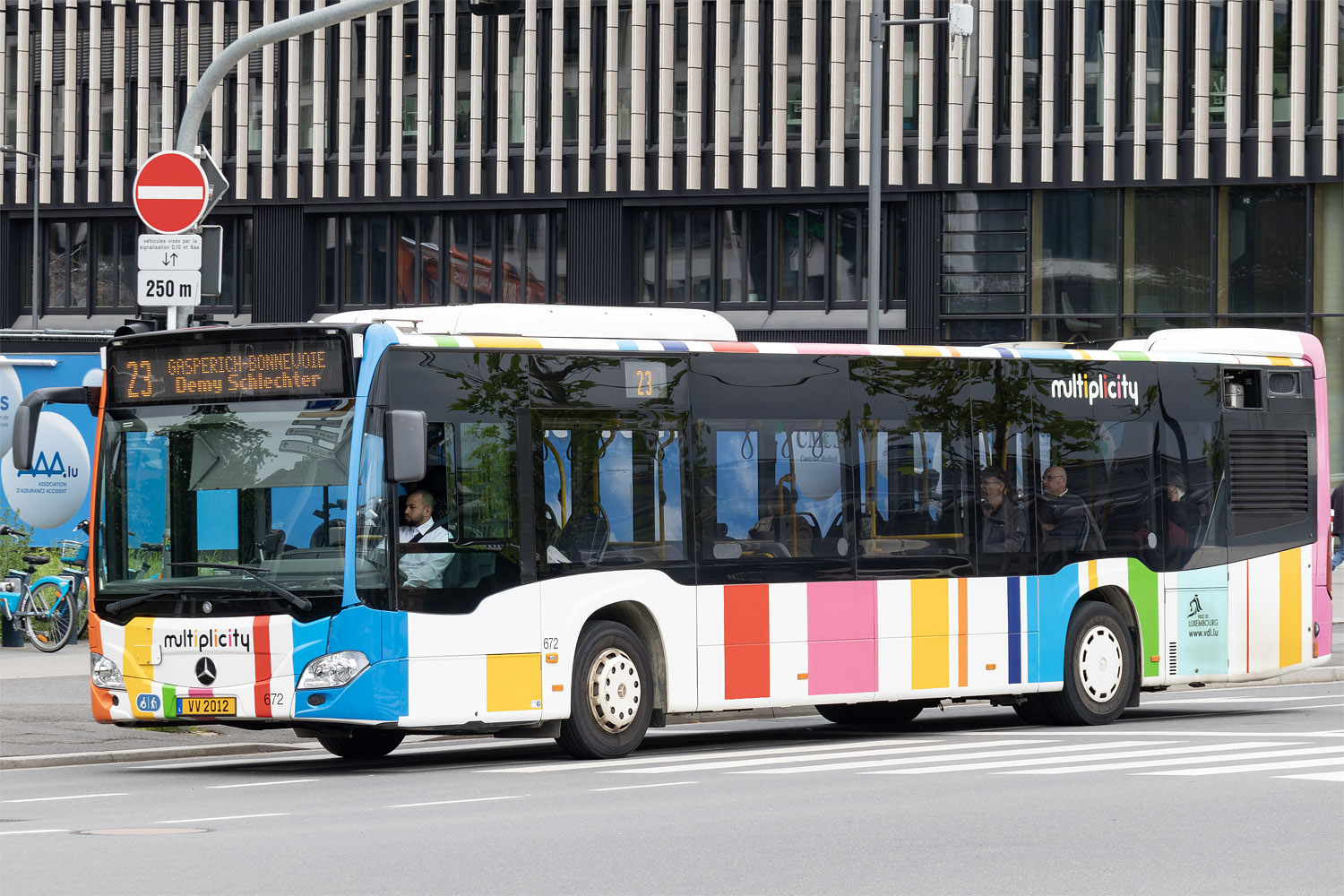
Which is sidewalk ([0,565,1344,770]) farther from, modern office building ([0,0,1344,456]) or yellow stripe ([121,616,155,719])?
modern office building ([0,0,1344,456])

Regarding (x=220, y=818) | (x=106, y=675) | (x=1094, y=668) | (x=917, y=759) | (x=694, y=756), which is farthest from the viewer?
(x=1094, y=668)

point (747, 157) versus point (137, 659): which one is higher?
point (747, 157)

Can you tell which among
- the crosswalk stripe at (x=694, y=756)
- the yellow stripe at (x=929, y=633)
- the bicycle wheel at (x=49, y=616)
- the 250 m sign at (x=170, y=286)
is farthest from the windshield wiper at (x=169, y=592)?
the bicycle wheel at (x=49, y=616)

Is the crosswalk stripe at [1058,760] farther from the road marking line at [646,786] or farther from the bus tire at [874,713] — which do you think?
the bus tire at [874,713]

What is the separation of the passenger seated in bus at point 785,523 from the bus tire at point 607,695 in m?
1.30

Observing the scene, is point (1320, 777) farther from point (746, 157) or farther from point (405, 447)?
point (746, 157)

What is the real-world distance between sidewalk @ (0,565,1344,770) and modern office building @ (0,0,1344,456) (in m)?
29.2

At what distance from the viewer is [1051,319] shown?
46.8 meters

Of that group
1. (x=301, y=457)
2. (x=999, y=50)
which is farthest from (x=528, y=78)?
(x=301, y=457)

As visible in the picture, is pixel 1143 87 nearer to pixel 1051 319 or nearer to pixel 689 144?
pixel 1051 319

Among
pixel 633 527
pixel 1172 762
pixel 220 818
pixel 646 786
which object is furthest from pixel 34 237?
pixel 220 818

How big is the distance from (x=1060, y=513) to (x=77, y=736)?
764 centimetres

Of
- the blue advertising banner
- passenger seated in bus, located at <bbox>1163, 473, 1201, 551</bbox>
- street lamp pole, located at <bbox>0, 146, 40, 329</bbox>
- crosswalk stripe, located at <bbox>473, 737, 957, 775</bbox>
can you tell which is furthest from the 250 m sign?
street lamp pole, located at <bbox>0, 146, 40, 329</bbox>

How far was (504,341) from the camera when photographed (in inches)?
530
